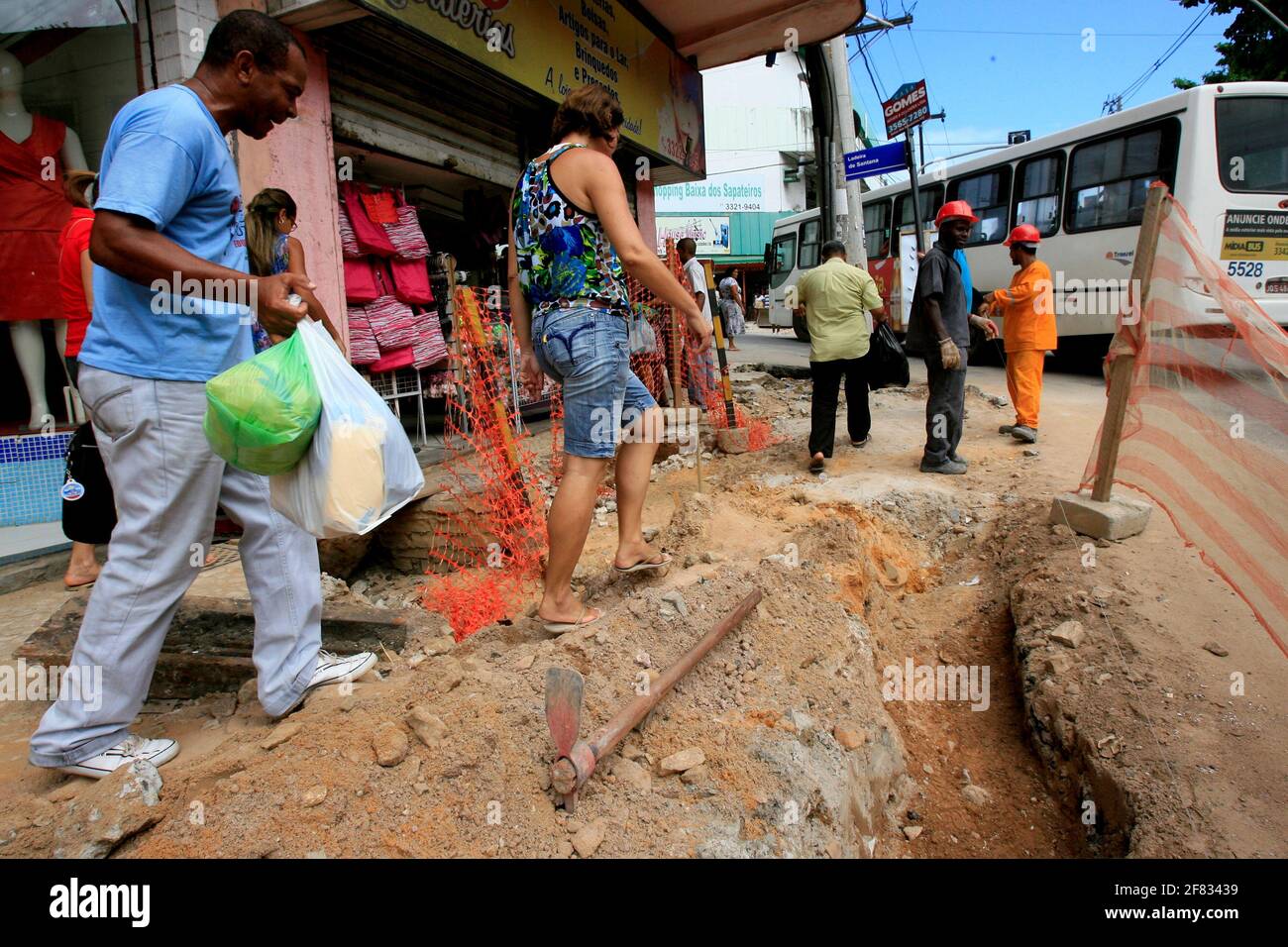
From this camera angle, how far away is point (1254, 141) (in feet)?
27.4

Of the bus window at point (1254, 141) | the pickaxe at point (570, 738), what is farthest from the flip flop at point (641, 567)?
the bus window at point (1254, 141)

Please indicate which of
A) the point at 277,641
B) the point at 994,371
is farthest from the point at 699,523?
the point at 994,371

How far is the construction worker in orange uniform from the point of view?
243 inches

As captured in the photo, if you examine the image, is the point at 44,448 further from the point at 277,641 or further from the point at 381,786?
the point at 381,786

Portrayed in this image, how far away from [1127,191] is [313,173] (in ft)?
30.9

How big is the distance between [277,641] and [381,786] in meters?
0.66

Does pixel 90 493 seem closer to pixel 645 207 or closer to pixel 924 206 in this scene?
pixel 645 207

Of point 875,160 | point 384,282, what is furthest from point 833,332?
point 875,160

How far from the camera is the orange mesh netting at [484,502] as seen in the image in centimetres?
405

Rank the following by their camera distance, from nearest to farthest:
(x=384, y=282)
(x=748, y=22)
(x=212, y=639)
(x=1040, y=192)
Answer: (x=212, y=639) → (x=384, y=282) → (x=748, y=22) → (x=1040, y=192)

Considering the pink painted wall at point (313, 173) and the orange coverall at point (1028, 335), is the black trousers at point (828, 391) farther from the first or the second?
the pink painted wall at point (313, 173)

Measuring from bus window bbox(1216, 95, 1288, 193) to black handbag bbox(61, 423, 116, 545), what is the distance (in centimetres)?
1059

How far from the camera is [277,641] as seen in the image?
217 cm

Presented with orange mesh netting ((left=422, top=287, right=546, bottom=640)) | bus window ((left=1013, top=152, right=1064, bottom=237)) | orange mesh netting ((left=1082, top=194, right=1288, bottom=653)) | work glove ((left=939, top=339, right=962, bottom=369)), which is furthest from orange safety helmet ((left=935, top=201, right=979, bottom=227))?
bus window ((left=1013, top=152, right=1064, bottom=237))
